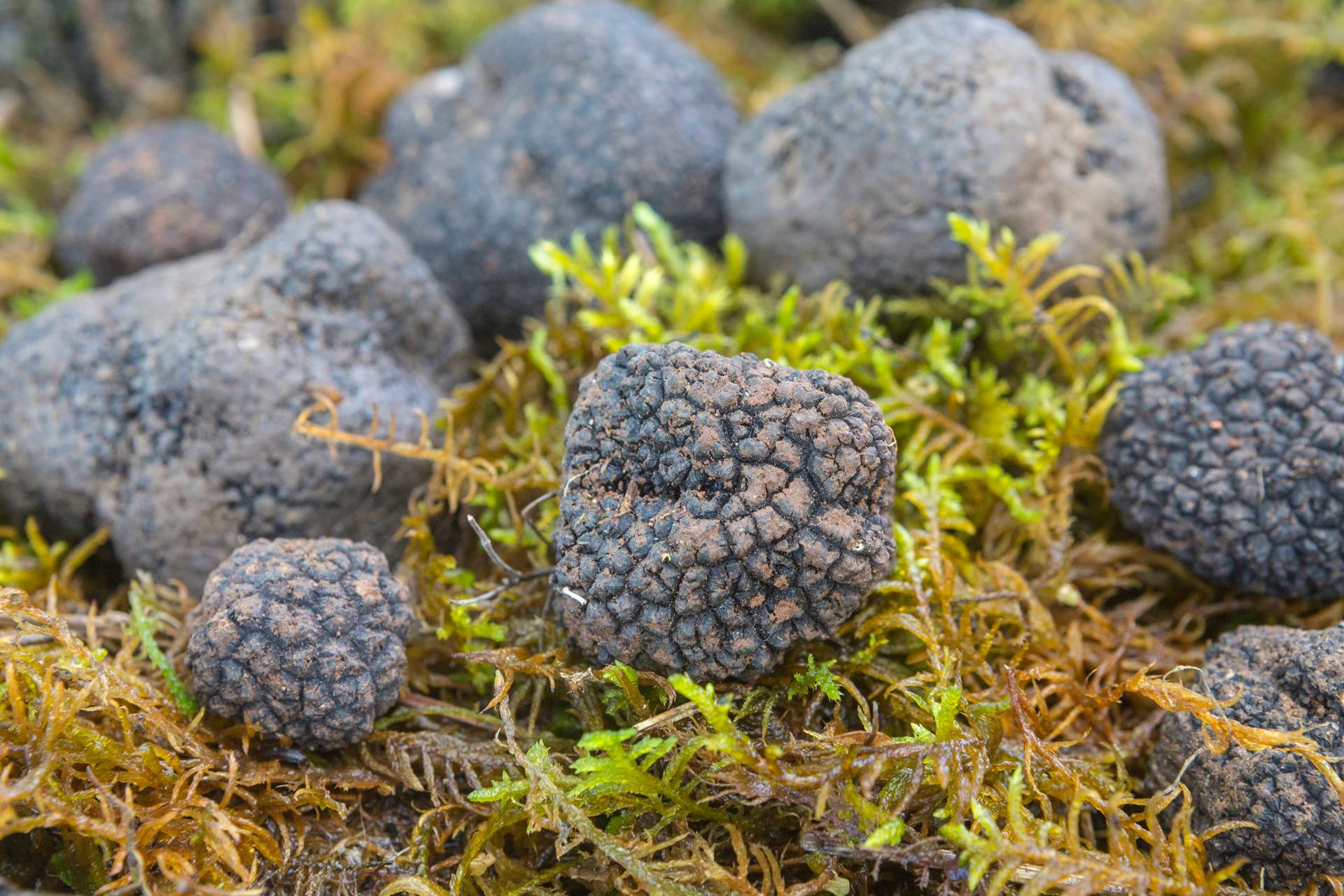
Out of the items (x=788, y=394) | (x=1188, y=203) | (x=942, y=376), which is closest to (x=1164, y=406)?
(x=942, y=376)

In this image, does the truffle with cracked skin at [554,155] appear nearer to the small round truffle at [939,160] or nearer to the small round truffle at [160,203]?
the small round truffle at [939,160]

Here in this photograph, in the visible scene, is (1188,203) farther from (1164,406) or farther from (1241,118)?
(1164,406)

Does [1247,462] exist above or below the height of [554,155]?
below

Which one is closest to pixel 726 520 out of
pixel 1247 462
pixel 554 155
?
pixel 1247 462

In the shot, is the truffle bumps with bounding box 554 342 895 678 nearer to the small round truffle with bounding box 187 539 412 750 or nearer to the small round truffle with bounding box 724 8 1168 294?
the small round truffle with bounding box 187 539 412 750

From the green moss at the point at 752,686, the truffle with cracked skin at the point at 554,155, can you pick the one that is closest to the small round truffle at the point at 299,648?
the green moss at the point at 752,686

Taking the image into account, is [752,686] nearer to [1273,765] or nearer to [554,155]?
[1273,765]
